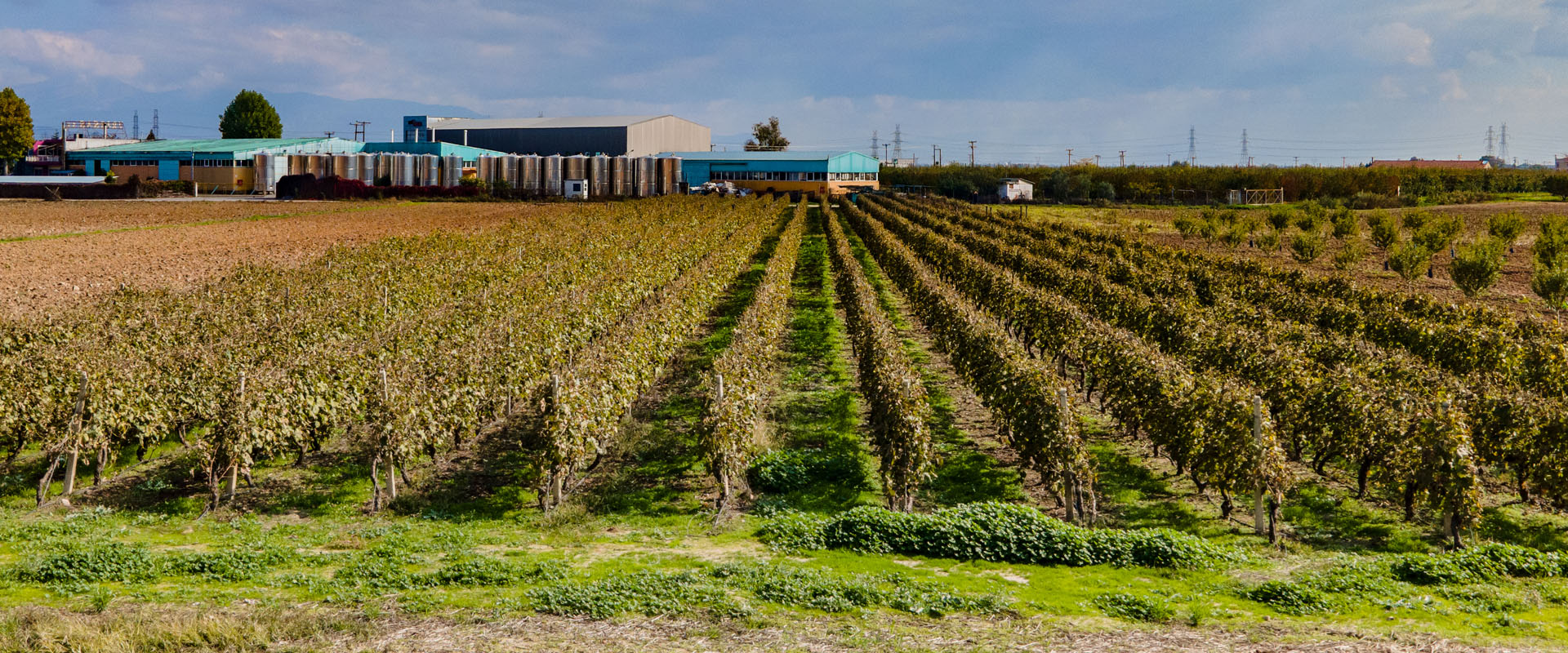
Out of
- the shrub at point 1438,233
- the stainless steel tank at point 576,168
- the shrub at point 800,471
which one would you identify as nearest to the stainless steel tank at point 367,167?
the stainless steel tank at point 576,168

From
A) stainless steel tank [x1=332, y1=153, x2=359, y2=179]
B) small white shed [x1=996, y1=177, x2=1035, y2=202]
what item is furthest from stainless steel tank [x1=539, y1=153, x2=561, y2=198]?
small white shed [x1=996, y1=177, x2=1035, y2=202]

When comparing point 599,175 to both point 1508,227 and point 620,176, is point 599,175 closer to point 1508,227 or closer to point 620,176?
point 620,176

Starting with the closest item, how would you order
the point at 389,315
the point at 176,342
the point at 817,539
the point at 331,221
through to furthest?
the point at 817,539
the point at 176,342
the point at 389,315
the point at 331,221

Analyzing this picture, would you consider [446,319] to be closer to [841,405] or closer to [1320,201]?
[841,405]

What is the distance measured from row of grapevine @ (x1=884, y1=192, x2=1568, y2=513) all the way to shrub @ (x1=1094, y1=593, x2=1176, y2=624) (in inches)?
178

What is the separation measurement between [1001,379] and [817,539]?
4611mm

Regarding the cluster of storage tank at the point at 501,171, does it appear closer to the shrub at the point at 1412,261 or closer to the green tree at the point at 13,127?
the green tree at the point at 13,127

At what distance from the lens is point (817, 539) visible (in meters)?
11.1

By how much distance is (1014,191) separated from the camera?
97125 millimetres

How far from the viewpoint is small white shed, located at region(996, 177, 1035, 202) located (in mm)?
96188

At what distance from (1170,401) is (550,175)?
85922 mm

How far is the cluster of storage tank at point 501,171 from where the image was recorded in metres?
86.9

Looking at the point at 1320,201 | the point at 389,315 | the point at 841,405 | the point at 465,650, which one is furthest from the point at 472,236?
the point at 1320,201

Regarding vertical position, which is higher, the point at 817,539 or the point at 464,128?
the point at 464,128
